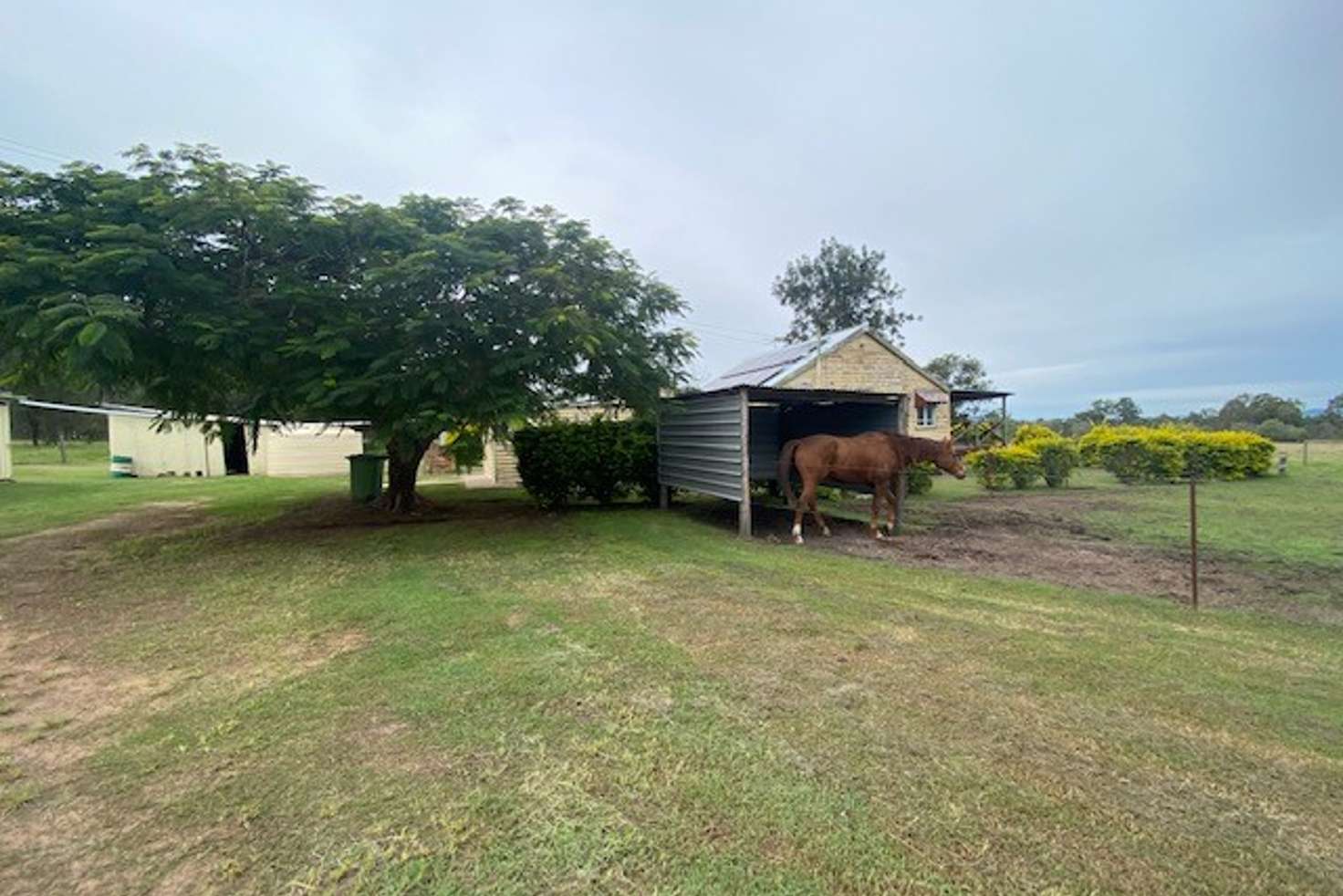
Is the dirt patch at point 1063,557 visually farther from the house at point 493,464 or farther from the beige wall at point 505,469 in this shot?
the beige wall at point 505,469

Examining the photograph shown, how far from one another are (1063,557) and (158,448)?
24.2m

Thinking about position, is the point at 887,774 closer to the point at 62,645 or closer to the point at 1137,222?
the point at 62,645

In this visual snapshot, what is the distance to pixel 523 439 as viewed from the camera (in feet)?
34.6

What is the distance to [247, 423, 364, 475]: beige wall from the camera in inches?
831

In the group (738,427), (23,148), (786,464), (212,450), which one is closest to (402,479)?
(738,427)

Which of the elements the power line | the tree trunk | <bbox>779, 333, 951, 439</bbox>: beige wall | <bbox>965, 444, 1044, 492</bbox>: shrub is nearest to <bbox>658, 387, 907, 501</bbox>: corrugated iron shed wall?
the tree trunk

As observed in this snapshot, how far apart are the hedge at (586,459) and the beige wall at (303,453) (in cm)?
1286

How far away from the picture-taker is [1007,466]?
1506 cm

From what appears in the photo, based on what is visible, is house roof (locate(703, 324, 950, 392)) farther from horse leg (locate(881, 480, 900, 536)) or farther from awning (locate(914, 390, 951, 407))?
horse leg (locate(881, 480, 900, 536))

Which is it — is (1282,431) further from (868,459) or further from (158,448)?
(158,448)

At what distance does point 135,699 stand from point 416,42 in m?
10.7

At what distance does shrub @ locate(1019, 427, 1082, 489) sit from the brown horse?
25.1ft

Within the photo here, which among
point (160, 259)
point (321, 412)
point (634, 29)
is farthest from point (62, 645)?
point (634, 29)

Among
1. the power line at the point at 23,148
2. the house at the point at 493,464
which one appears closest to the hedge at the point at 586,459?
the house at the point at 493,464
